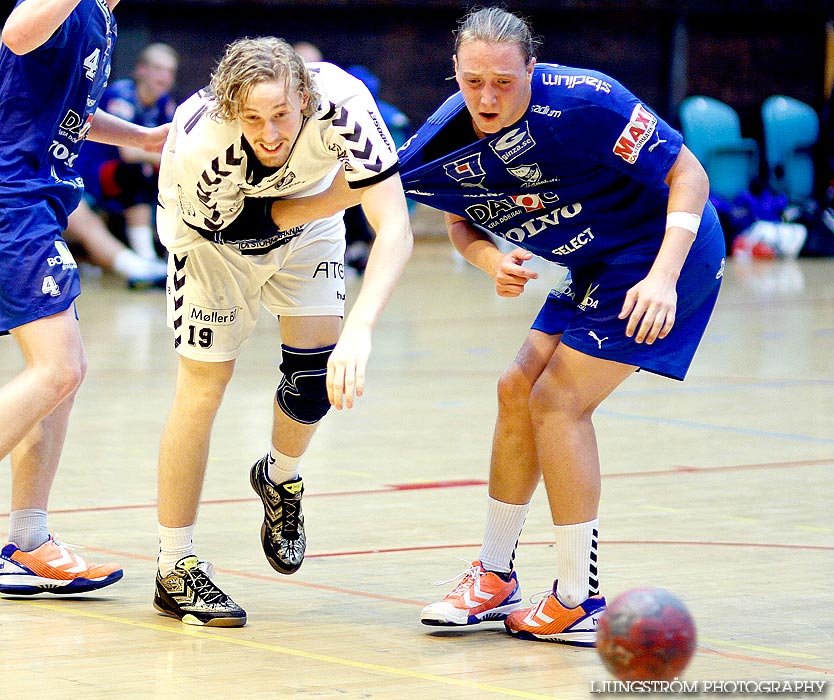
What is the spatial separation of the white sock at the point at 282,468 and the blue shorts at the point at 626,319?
0.92 m

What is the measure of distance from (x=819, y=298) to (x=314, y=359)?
30.0 feet

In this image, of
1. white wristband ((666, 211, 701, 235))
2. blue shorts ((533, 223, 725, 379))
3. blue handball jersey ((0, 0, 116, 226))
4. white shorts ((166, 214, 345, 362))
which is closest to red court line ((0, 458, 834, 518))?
white shorts ((166, 214, 345, 362))

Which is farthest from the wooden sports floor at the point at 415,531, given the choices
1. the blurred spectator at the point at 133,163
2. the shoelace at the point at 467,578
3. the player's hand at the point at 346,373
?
the blurred spectator at the point at 133,163

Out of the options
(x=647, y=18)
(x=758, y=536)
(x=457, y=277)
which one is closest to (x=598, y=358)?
(x=758, y=536)

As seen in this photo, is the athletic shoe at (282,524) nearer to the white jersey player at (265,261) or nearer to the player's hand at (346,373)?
the white jersey player at (265,261)

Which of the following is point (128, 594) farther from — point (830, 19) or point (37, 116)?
point (830, 19)

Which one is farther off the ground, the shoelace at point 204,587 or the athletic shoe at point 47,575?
the shoelace at point 204,587

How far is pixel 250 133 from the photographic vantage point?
3.49m

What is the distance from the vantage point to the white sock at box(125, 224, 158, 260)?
13414 millimetres

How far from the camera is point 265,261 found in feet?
13.0

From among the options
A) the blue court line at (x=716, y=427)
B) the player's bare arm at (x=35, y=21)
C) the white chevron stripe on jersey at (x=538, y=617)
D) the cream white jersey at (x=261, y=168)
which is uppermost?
the player's bare arm at (x=35, y=21)

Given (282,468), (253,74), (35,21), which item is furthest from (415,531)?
(35,21)

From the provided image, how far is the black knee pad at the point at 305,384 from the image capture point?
415cm

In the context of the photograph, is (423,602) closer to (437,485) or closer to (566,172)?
(566,172)
